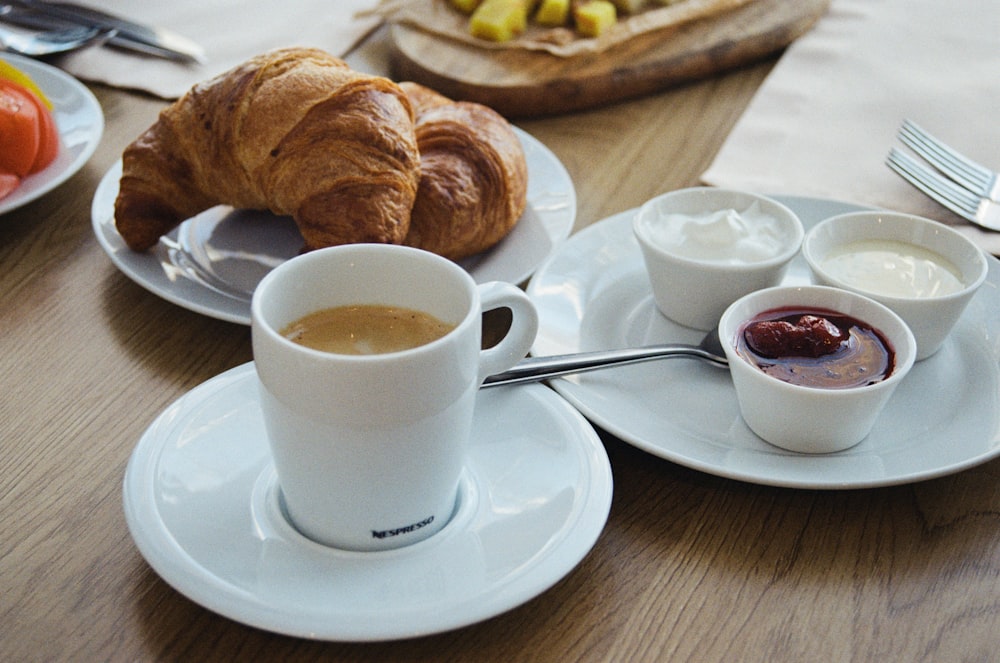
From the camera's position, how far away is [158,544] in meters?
0.69

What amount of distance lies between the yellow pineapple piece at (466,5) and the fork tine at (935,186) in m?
0.78

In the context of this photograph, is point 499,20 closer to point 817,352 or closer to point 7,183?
point 7,183

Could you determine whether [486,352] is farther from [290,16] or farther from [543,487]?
[290,16]

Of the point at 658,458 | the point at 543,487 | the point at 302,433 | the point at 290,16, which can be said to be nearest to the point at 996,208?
the point at 658,458

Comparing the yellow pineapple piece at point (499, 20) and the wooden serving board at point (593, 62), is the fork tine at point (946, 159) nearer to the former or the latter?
the wooden serving board at point (593, 62)

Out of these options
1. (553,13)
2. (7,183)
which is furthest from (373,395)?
(553,13)

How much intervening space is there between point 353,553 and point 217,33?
136cm

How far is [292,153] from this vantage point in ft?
3.76

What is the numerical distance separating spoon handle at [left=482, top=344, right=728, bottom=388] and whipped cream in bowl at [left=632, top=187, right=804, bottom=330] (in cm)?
10

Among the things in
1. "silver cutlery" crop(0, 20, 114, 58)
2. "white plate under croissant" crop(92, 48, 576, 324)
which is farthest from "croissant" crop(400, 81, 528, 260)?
"silver cutlery" crop(0, 20, 114, 58)

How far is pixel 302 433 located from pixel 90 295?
1.95 ft

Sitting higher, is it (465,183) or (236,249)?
(465,183)

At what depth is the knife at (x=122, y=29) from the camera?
173cm

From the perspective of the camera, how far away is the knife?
173cm
